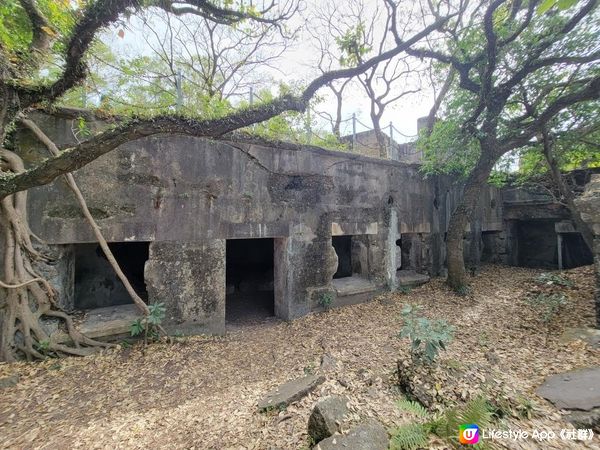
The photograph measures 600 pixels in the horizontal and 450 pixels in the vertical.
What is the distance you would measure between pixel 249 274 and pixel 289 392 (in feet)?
16.0

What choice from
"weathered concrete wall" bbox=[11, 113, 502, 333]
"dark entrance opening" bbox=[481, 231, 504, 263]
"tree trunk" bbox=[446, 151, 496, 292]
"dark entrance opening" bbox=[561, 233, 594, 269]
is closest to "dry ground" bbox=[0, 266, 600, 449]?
"weathered concrete wall" bbox=[11, 113, 502, 333]

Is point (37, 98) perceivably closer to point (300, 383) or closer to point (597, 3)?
point (300, 383)

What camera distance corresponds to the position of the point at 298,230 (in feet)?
17.5

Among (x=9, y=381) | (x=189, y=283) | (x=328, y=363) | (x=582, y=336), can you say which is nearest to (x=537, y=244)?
(x=582, y=336)

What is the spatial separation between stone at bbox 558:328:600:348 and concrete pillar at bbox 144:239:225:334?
513cm

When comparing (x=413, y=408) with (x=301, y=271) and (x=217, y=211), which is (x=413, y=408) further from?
(x=217, y=211)

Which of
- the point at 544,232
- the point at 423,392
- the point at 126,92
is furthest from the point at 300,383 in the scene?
the point at 544,232

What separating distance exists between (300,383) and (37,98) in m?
4.18

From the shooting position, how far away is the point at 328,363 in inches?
140

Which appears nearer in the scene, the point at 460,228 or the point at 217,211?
the point at 217,211

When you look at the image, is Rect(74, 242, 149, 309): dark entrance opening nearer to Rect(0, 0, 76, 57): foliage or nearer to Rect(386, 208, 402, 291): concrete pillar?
Rect(0, 0, 76, 57): foliage

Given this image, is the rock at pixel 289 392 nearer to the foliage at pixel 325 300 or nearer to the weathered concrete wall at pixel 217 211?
the weathered concrete wall at pixel 217 211

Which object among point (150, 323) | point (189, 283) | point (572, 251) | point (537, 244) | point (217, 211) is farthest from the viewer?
point (537, 244)

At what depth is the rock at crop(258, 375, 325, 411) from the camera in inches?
105
